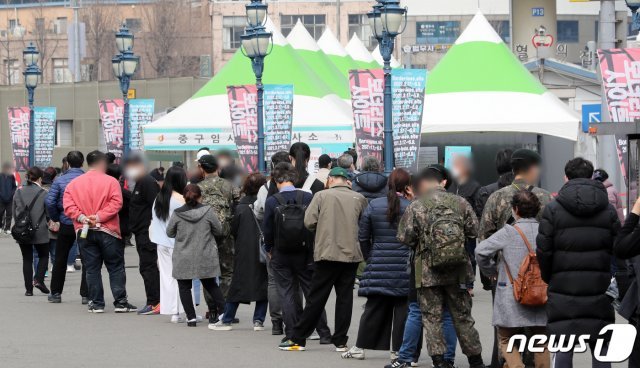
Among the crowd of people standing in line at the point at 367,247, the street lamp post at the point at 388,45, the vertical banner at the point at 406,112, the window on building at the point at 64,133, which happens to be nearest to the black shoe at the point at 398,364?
the crowd of people standing in line at the point at 367,247

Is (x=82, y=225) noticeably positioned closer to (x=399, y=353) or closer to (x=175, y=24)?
(x=399, y=353)

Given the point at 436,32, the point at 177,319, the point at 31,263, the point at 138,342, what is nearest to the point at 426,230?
the point at 138,342

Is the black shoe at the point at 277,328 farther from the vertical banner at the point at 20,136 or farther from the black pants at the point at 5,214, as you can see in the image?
the vertical banner at the point at 20,136

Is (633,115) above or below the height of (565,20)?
below

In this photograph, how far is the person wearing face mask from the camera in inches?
608

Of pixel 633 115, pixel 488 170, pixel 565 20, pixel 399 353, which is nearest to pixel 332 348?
pixel 399 353

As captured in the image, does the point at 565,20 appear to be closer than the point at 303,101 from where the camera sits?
No

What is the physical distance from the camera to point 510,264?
9672 millimetres

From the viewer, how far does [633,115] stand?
55.5 ft

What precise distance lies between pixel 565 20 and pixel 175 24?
90.5ft

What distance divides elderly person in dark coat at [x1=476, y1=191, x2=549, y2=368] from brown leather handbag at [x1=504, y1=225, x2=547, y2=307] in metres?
0.09

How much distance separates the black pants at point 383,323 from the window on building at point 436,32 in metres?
79.9

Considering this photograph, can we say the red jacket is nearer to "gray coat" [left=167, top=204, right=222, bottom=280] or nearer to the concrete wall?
"gray coat" [left=167, top=204, right=222, bottom=280]

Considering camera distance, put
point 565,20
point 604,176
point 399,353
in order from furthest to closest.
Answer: point 565,20 < point 604,176 < point 399,353
